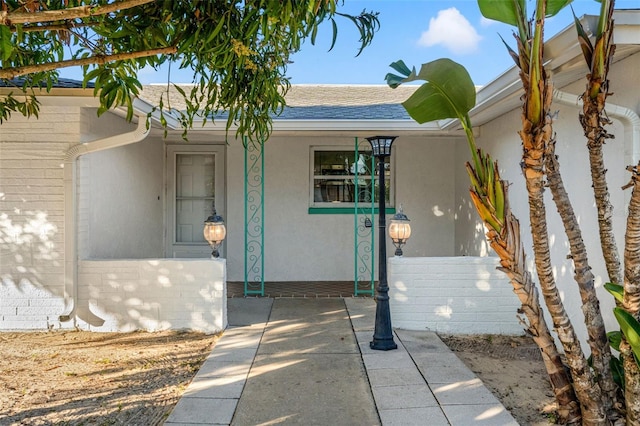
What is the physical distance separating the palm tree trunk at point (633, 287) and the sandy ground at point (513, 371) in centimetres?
66

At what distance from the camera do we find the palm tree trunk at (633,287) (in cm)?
320

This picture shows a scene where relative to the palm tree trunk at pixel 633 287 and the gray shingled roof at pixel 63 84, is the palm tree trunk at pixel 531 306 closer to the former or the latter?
the palm tree trunk at pixel 633 287

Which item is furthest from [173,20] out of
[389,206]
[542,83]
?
[389,206]

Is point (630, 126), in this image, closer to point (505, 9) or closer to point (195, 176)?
point (505, 9)

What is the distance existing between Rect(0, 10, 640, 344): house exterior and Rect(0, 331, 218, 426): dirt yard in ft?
1.42

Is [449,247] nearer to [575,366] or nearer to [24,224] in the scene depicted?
[575,366]

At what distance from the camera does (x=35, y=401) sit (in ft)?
13.6

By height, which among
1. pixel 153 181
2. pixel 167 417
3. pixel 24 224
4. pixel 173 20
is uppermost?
pixel 173 20

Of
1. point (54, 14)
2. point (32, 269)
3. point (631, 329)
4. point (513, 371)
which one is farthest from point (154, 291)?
point (631, 329)

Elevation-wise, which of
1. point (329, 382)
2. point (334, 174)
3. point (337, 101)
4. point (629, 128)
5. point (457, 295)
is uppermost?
point (337, 101)

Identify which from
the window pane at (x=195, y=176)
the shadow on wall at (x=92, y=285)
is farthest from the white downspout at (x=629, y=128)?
the window pane at (x=195, y=176)

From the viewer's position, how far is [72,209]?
6137 millimetres

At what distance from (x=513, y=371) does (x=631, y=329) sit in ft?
6.63

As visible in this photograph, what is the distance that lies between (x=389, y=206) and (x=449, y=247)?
55.7 inches
